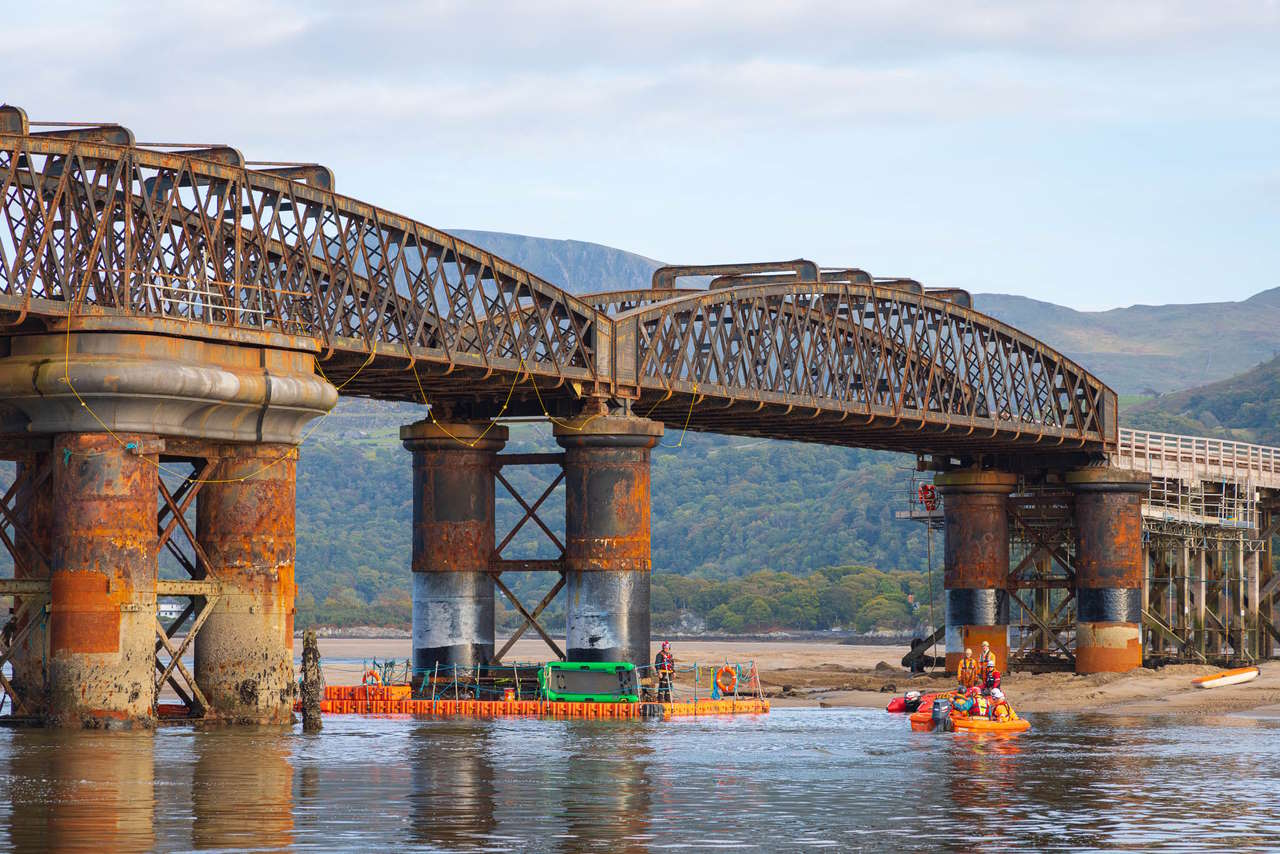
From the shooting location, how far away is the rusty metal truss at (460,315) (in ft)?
171

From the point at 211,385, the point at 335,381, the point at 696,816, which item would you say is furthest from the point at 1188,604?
the point at 696,816

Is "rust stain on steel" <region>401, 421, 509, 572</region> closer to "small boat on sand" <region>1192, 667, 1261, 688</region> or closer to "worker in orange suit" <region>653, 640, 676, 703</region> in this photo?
"worker in orange suit" <region>653, 640, 676, 703</region>

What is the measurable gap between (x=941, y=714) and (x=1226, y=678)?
2560 cm

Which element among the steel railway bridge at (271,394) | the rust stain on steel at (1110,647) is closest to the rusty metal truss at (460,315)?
the steel railway bridge at (271,394)

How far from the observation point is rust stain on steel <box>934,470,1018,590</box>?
308 feet

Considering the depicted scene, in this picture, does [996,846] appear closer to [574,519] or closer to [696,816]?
[696,816]

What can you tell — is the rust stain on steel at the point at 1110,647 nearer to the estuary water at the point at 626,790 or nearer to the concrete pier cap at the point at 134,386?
the estuary water at the point at 626,790

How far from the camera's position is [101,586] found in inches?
1970

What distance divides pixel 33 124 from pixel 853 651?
430ft

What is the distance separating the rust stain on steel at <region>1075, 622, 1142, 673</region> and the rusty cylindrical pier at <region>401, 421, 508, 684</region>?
30.4 meters

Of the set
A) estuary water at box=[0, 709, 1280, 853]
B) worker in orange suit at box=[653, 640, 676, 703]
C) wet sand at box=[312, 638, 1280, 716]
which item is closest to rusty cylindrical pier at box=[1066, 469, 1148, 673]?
wet sand at box=[312, 638, 1280, 716]

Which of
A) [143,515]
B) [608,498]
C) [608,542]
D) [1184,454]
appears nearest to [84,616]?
[143,515]

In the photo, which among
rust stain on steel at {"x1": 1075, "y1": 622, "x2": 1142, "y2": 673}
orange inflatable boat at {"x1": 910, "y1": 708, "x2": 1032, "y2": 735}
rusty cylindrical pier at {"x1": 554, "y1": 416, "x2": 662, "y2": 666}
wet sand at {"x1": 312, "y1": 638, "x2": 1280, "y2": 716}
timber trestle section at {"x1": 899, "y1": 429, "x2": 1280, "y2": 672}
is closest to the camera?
orange inflatable boat at {"x1": 910, "y1": 708, "x2": 1032, "y2": 735}

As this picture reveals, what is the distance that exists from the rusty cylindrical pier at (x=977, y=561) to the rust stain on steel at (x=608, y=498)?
29.7 metres
